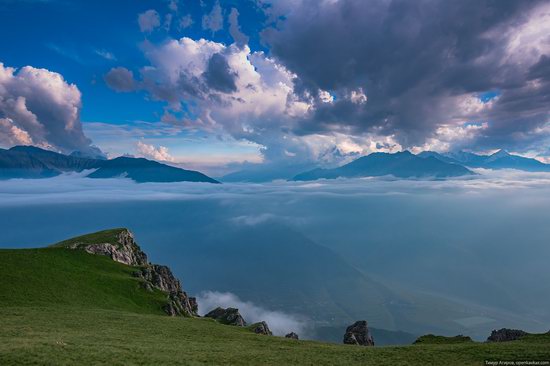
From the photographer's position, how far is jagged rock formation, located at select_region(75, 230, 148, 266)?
115 meters

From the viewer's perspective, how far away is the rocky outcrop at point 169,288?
9643cm

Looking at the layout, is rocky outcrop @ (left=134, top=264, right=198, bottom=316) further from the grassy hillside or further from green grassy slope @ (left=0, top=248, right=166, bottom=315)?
the grassy hillside

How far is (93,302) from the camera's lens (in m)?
75.0

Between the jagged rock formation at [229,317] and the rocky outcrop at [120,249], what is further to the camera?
the rocky outcrop at [120,249]

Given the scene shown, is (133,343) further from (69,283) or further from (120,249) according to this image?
(120,249)

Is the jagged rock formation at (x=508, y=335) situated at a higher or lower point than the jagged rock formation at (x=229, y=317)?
higher

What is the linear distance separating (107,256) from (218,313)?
1776 inches

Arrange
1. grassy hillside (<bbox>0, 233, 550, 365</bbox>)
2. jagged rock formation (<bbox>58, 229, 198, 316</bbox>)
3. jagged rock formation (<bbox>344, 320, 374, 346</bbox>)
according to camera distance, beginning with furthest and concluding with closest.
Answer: jagged rock formation (<bbox>58, 229, 198, 316</bbox>) < jagged rock formation (<bbox>344, 320, 374, 346</bbox>) < grassy hillside (<bbox>0, 233, 550, 365</bbox>)

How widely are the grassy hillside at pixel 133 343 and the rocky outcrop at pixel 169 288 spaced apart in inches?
799

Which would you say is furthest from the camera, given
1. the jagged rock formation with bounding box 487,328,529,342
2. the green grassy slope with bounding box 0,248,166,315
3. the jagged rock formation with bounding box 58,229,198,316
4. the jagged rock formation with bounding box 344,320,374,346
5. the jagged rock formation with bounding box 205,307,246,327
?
the jagged rock formation with bounding box 205,307,246,327

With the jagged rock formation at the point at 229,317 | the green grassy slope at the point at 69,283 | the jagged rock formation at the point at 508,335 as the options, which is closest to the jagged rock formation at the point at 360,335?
the jagged rock formation at the point at 508,335

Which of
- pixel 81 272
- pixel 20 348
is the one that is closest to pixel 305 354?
pixel 20 348

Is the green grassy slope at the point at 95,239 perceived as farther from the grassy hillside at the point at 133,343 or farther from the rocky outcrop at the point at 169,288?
the grassy hillside at the point at 133,343

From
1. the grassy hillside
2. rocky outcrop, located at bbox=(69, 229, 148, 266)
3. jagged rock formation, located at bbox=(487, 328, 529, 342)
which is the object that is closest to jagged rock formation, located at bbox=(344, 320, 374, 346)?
jagged rock formation, located at bbox=(487, 328, 529, 342)
